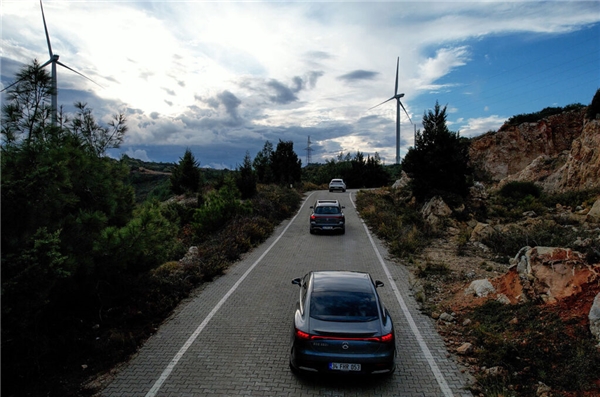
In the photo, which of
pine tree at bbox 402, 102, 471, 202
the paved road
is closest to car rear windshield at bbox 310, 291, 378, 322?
the paved road

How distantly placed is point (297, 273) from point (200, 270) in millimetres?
3177

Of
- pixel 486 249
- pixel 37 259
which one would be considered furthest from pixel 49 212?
pixel 486 249

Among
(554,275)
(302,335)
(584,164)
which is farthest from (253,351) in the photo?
(584,164)

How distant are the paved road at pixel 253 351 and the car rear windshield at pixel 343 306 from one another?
39.8 inches

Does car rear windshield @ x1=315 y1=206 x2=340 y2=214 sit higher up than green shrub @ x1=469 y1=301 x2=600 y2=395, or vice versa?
car rear windshield @ x1=315 y1=206 x2=340 y2=214

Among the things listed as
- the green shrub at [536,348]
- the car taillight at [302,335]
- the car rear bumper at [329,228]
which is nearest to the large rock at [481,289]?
the green shrub at [536,348]

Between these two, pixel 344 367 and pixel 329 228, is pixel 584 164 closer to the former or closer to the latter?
pixel 329 228

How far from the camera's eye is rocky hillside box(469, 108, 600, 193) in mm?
25188

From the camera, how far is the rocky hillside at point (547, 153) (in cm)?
2519

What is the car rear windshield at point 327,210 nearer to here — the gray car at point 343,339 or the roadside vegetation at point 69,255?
the roadside vegetation at point 69,255

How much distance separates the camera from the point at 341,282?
702 cm

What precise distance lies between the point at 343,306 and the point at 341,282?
0.85m

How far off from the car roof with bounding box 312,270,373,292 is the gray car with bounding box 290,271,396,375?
16.7 inches

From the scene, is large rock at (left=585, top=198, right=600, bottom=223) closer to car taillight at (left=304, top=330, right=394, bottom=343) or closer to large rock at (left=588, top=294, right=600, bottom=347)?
large rock at (left=588, top=294, right=600, bottom=347)
